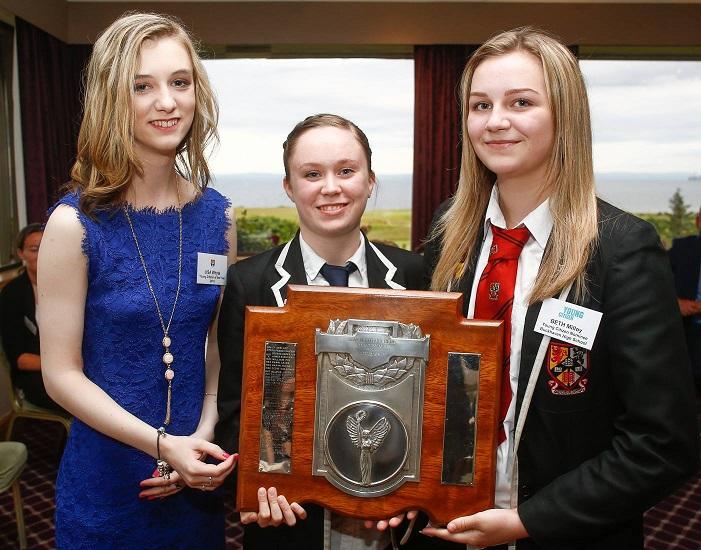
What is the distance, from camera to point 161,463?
1672mm

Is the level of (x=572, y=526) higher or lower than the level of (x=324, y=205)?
lower

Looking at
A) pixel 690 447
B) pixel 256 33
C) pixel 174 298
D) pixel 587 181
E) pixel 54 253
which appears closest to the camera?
pixel 690 447

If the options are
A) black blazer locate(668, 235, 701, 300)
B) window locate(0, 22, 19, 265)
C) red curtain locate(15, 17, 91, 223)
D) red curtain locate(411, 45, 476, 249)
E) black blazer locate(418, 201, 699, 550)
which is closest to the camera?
black blazer locate(418, 201, 699, 550)

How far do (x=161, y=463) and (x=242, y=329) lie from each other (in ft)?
1.33

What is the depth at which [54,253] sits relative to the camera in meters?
1.58

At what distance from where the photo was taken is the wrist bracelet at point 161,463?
1.62 metres

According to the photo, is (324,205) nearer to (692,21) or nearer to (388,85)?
(388,85)

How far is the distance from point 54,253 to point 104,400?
0.37m

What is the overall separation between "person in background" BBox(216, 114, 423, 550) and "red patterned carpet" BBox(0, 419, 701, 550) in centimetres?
212

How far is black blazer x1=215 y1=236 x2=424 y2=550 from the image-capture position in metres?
1.60

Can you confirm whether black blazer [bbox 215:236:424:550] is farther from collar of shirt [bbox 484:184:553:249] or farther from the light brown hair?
collar of shirt [bbox 484:184:553:249]

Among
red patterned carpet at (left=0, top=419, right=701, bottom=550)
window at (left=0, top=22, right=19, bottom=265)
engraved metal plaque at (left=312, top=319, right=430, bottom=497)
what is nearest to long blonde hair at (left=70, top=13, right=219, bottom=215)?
engraved metal plaque at (left=312, top=319, right=430, bottom=497)

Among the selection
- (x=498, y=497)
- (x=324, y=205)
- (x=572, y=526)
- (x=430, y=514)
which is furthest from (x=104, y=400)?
(x=572, y=526)

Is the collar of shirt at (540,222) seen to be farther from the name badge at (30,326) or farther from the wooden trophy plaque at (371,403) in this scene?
the name badge at (30,326)
